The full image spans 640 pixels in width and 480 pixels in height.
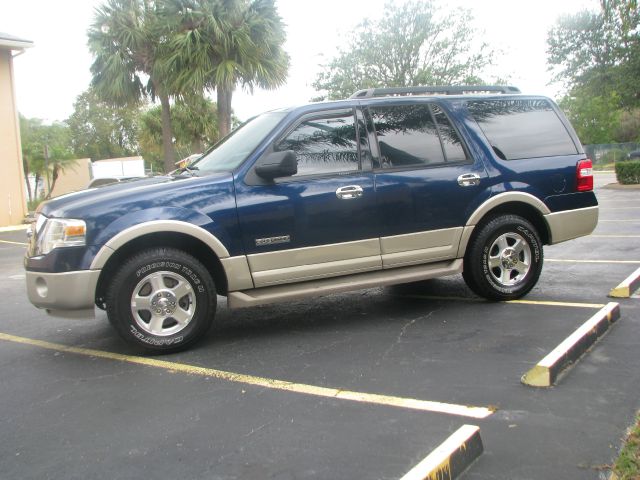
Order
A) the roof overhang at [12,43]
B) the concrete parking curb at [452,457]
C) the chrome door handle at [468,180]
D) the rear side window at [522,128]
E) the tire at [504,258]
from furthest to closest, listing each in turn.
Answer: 1. the roof overhang at [12,43]
2. the rear side window at [522,128]
3. the tire at [504,258]
4. the chrome door handle at [468,180]
5. the concrete parking curb at [452,457]

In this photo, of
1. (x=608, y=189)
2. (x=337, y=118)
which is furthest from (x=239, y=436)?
(x=608, y=189)

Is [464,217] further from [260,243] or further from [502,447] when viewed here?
[502,447]

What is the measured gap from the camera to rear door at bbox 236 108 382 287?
4.80 metres

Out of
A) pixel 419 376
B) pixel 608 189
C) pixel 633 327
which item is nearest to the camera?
pixel 419 376

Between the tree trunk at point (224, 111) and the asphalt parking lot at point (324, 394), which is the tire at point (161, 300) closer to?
the asphalt parking lot at point (324, 394)

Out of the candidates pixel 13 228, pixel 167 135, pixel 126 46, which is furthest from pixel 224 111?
pixel 13 228

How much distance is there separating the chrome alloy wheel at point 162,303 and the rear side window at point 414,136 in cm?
193

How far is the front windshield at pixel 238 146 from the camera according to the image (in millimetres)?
5090

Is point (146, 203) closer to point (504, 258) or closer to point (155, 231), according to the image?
point (155, 231)

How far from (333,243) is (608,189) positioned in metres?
20.8

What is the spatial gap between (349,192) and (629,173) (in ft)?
70.4

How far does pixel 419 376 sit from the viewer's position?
3930 millimetres

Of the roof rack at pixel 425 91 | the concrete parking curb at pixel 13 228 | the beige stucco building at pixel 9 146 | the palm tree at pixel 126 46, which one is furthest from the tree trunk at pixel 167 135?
the roof rack at pixel 425 91

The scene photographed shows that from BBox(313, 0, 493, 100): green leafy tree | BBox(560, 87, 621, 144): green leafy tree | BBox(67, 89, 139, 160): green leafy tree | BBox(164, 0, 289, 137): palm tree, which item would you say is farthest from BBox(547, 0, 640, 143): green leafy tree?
BBox(67, 89, 139, 160): green leafy tree
